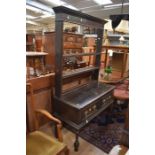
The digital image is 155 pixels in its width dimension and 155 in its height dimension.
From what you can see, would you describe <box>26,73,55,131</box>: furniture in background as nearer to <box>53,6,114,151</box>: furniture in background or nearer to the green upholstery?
<box>53,6,114,151</box>: furniture in background

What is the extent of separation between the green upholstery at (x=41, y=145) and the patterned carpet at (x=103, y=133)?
819 millimetres

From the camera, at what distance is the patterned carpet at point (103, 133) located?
201cm

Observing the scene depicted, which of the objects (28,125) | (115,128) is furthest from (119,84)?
(28,125)

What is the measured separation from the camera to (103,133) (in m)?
2.24

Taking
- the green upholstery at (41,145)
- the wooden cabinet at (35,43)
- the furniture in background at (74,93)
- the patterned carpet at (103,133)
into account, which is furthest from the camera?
the wooden cabinet at (35,43)

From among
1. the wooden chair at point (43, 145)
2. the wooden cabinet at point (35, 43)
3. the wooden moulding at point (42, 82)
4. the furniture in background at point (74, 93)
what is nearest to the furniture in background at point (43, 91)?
the wooden moulding at point (42, 82)

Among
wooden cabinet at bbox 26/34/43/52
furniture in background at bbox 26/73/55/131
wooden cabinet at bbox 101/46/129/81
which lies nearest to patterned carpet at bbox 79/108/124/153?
furniture in background at bbox 26/73/55/131

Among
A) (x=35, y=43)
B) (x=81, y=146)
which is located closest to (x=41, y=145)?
→ (x=81, y=146)

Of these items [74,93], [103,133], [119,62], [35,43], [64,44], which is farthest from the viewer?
[35,43]

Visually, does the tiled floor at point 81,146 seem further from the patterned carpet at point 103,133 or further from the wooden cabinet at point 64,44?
the wooden cabinet at point 64,44

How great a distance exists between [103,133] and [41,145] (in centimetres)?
118

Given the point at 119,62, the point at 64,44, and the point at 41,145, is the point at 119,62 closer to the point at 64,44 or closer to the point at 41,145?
the point at 64,44
